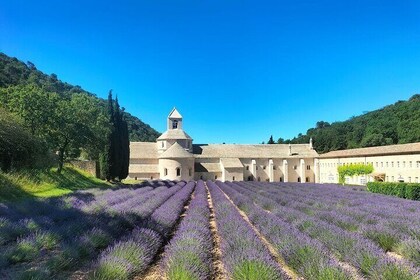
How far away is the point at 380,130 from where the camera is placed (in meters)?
69.0

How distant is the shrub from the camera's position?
19.9 meters

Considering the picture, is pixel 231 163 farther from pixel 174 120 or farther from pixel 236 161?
pixel 174 120

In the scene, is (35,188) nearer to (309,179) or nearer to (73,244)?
(73,244)

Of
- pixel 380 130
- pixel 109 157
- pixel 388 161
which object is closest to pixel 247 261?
pixel 109 157

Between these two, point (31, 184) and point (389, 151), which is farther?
point (389, 151)

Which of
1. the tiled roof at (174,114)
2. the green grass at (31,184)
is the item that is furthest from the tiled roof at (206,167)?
the green grass at (31,184)

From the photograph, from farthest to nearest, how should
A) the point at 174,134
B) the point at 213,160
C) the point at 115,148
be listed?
the point at 213,160 → the point at 174,134 → the point at 115,148

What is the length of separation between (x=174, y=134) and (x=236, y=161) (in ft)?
33.9

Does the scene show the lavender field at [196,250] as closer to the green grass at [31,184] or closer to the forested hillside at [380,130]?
the green grass at [31,184]

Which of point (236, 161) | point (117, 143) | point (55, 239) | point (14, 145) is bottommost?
point (55, 239)

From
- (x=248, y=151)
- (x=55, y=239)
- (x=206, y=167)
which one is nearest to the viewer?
(x=55, y=239)

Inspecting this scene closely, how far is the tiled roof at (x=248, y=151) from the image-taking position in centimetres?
5267

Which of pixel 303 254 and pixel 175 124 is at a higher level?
pixel 175 124

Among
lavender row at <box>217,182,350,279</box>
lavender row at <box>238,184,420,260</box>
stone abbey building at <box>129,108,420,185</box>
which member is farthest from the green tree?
stone abbey building at <box>129,108,420,185</box>
